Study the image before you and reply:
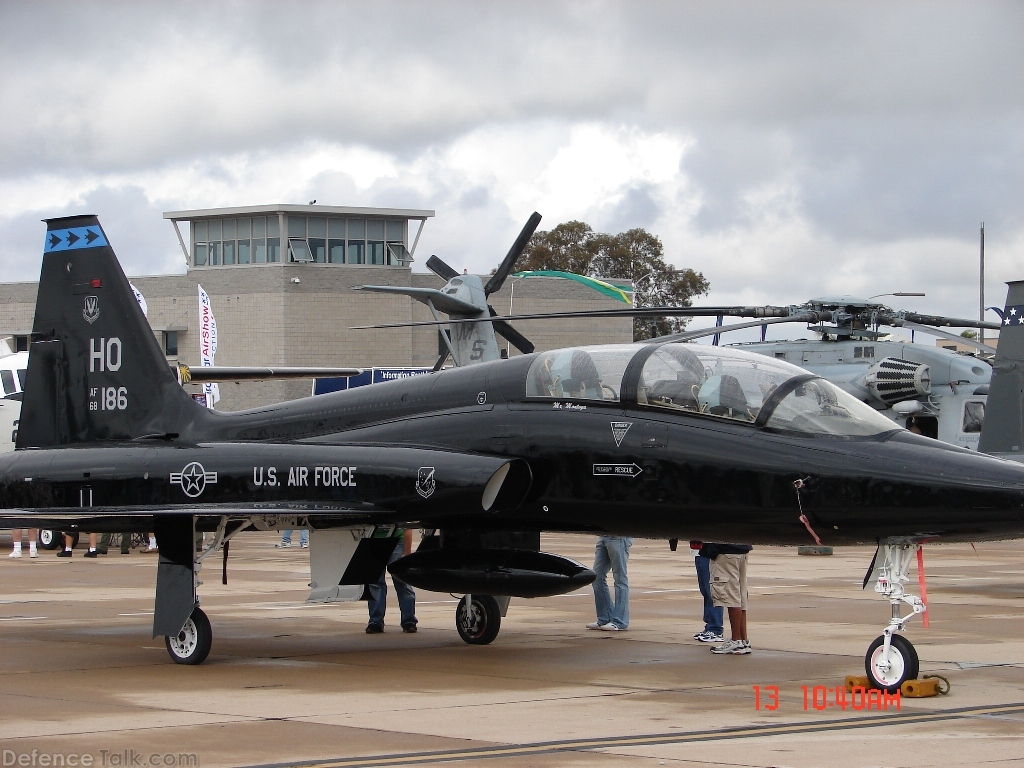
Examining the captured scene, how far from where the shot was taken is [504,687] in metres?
9.79

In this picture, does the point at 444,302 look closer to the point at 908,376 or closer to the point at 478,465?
the point at 908,376

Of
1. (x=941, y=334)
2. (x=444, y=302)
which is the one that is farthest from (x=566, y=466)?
(x=444, y=302)

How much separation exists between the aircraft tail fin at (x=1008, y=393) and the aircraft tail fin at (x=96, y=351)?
36.9 feet

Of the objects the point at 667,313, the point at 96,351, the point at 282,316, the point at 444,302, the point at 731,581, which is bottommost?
the point at 731,581

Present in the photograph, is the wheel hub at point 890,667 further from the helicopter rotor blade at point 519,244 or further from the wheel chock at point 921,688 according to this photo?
the helicopter rotor blade at point 519,244

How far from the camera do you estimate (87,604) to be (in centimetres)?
1642

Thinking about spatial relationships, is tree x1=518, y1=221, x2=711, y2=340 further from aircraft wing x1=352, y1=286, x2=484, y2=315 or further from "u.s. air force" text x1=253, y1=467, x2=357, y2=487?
"u.s. air force" text x1=253, y1=467, x2=357, y2=487

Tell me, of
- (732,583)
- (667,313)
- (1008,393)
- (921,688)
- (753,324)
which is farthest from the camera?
(753,324)

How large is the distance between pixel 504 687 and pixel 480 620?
2.66m

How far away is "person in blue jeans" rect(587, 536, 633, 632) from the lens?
13.4m

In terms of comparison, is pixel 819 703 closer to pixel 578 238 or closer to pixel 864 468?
pixel 864 468

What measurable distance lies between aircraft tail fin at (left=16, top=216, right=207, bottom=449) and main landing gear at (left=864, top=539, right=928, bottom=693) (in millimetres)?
7101

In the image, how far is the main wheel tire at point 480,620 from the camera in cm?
1239

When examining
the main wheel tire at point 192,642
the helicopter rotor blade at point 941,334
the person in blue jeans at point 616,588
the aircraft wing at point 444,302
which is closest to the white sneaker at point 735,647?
the person in blue jeans at point 616,588
